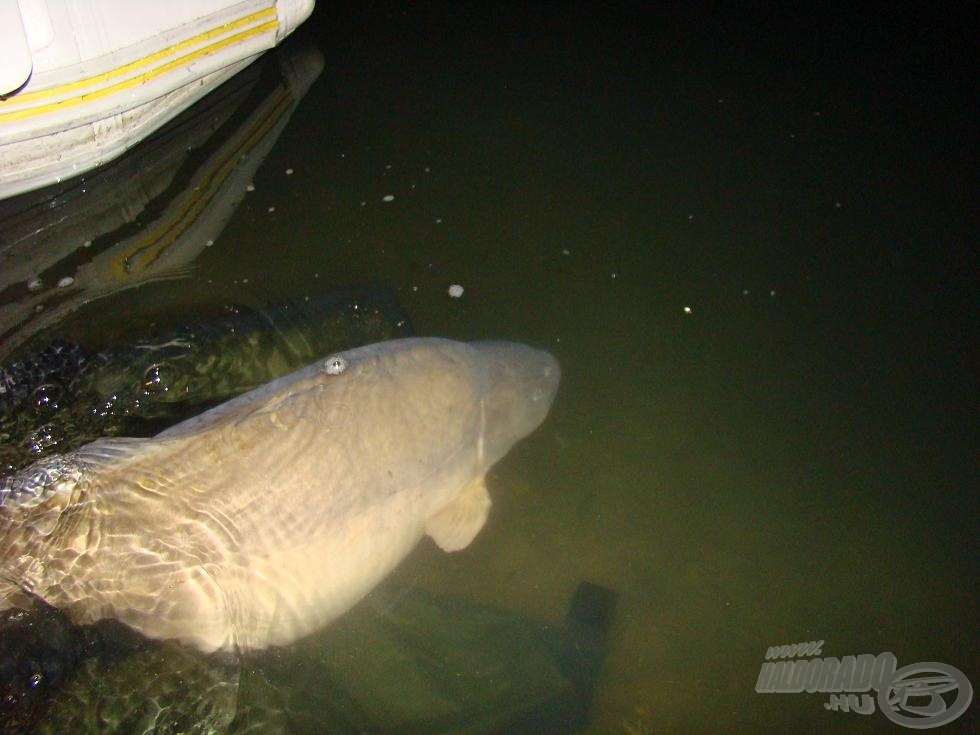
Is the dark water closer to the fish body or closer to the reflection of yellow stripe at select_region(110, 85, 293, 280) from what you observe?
the reflection of yellow stripe at select_region(110, 85, 293, 280)

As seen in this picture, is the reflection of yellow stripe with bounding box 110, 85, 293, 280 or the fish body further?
the reflection of yellow stripe with bounding box 110, 85, 293, 280

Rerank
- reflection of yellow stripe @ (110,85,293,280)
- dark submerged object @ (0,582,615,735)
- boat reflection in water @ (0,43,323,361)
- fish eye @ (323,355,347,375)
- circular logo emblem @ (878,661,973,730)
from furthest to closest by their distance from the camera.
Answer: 1. reflection of yellow stripe @ (110,85,293,280)
2. boat reflection in water @ (0,43,323,361)
3. fish eye @ (323,355,347,375)
4. circular logo emblem @ (878,661,973,730)
5. dark submerged object @ (0,582,615,735)

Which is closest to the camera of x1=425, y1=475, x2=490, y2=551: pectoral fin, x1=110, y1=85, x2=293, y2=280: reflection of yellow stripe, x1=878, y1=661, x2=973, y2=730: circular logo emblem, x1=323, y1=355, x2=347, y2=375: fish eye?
x1=878, y1=661, x2=973, y2=730: circular logo emblem

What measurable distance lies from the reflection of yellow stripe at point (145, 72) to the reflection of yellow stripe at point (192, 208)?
585mm

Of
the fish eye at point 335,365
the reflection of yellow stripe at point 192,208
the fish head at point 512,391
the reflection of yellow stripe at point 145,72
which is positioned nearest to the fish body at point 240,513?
the fish eye at point 335,365

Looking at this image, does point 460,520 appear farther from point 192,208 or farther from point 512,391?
point 192,208

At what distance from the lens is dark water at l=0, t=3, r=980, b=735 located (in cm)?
336

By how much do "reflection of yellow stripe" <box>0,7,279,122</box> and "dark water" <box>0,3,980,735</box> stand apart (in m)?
0.68

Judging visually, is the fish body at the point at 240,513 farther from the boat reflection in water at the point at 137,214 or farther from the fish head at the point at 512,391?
the boat reflection in water at the point at 137,214

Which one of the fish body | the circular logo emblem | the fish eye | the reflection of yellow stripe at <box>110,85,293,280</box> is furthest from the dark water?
the fish eye

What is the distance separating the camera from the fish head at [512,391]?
3613mm

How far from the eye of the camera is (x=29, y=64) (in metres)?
3.39

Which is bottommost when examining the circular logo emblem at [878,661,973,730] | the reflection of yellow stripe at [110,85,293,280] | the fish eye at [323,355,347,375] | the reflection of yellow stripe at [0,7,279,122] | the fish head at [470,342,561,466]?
the circular logo emblem at [878,661,973,730]

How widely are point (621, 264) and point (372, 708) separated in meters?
2.83
